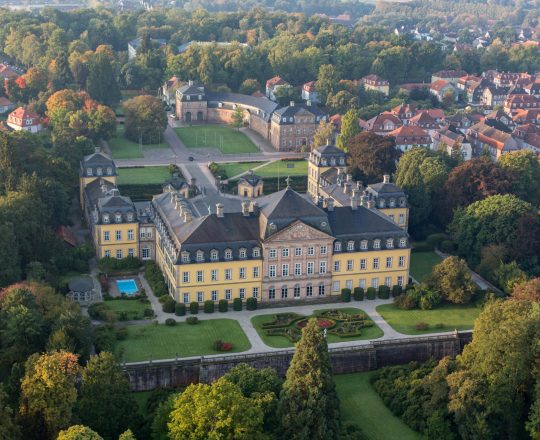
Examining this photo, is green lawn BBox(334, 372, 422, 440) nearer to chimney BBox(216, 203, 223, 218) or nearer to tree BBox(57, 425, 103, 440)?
chimney BBox(216, 203, 223, 218)

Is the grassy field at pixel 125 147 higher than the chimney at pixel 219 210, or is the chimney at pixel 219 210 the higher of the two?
the chimney at pixel 219 210

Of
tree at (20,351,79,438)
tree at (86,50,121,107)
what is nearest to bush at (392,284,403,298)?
tree at (20,351,79,438)

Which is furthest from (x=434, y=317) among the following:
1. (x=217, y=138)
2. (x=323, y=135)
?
(x=217, y=138)

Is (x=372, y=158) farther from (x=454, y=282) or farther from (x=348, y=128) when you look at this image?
(x=454, y=282)

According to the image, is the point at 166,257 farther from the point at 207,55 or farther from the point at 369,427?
the point at 207,55

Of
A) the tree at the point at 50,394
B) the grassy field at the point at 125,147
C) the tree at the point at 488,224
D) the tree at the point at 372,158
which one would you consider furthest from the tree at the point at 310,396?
the grassy field at the point at 125,147

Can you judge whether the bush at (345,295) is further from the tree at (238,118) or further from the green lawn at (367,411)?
the tree at (238,118)

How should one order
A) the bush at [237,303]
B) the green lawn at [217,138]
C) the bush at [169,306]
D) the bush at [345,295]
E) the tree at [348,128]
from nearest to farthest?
the bush at [169,306]
the bush at [237,303]
the bush at [345,295]
the tree at [348,128]
the green lawn at [217,138]
